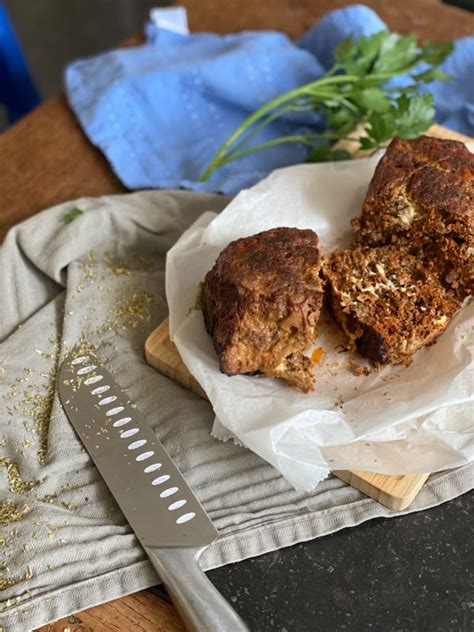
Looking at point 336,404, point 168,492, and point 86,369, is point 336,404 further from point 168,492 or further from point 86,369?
point 86,369

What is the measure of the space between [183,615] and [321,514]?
38cm

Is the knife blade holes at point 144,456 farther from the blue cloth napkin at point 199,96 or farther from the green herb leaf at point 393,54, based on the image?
the green herb leaf at point 393,54

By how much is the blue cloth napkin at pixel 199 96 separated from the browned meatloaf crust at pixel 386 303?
826 mm

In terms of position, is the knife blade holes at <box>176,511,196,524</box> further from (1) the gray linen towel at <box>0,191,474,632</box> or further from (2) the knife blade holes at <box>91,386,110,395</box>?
(2) the knife blade holes at <box>91,386,110,395</box>

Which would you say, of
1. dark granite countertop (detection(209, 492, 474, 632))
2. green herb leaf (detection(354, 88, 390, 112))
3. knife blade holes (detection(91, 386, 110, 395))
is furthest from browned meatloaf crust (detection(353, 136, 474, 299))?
knife blade holes (detection(91, 386, 110, 395))

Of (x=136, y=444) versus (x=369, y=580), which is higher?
(x=136, y=444)

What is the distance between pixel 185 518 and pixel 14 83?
2700mm

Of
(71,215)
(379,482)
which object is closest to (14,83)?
(71,215)

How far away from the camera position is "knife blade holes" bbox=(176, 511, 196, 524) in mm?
1548

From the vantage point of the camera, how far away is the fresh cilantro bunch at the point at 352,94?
2.41 meters

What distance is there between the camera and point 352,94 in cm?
244

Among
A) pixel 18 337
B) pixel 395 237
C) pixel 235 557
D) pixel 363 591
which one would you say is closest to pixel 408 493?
pixel 363 591

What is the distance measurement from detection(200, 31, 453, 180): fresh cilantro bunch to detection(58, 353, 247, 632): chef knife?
1025 mm

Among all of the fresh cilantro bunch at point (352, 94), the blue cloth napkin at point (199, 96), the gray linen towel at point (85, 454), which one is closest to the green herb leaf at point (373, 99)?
the fresh cilantro bunch at point (352, 94)
